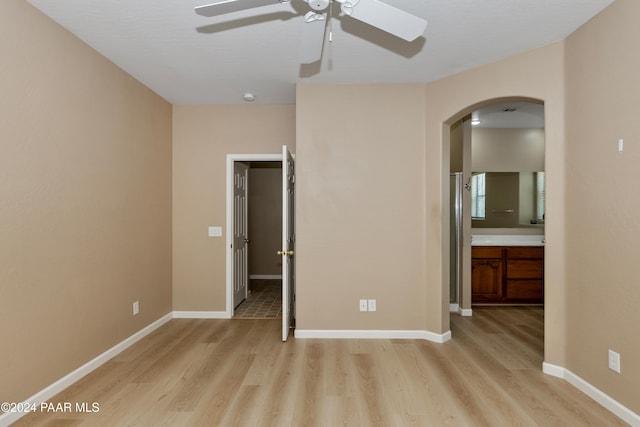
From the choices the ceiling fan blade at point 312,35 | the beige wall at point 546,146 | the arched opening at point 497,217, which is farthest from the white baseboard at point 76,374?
the arched opening at point 497,217

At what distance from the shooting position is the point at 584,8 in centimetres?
236

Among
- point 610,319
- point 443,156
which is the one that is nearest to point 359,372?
point 610,319

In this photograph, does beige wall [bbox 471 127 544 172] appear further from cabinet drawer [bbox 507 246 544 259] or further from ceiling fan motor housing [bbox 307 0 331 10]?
ceiling fan motor housing [bbox 307 0 331 10]

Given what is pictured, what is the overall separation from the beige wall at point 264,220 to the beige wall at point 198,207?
3.02m

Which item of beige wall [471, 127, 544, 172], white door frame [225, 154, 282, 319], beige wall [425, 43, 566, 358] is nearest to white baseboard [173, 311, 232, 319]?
white door frame [225, 154, 282, 319]

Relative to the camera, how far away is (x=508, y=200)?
5422mm

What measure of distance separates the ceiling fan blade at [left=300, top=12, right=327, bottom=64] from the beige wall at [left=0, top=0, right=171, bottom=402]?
1.82m

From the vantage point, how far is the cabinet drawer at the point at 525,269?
15.8 ft

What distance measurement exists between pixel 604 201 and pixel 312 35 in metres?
2.22

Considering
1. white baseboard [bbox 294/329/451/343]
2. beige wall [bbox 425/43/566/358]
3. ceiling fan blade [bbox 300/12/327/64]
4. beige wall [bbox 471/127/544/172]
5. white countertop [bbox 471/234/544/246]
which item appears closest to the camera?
ceiling fan blade [bbox 300/12/327/64]

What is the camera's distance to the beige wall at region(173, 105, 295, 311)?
4.47 m

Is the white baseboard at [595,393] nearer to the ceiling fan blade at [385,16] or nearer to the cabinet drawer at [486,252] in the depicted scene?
the cabinet drawer at [486,252]

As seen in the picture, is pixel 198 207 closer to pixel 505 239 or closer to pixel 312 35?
pixel 312 35

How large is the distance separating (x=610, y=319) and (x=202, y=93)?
13.9 feet
